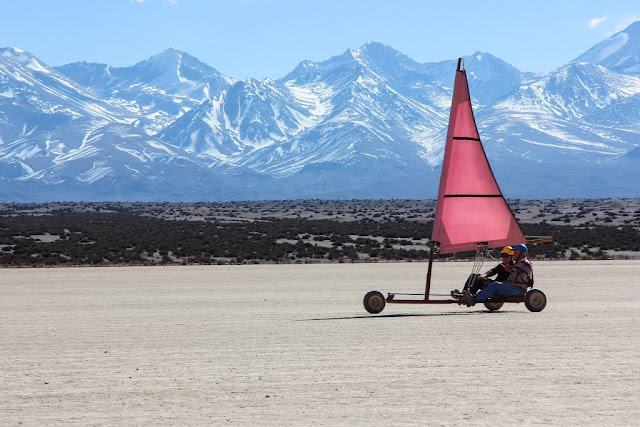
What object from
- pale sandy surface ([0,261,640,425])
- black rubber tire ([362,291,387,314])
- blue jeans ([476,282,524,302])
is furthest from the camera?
black rubber tire ([362,291,387,314])

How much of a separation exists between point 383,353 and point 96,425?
5.43m

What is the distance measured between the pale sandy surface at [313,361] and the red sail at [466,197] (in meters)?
1.51

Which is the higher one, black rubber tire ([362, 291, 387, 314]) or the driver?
the driver

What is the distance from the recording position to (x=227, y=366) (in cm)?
1358

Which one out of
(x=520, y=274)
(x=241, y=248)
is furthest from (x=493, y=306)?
(x=241, y=248)

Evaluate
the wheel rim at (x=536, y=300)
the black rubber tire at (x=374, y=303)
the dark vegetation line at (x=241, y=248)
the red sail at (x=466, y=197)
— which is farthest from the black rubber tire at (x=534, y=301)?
the dark vegetation line at (x=241, y=248)

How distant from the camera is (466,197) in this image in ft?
64.7

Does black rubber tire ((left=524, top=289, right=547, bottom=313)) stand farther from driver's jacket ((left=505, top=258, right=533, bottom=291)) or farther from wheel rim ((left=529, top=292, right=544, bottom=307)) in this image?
driver's jacket ((left=505, top=258, right=533, bottom=291))

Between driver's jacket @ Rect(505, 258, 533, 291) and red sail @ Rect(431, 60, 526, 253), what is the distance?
51 centimetres

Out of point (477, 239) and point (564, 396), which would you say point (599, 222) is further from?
point (564, 396)

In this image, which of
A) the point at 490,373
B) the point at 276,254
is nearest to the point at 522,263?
the point at 490,373

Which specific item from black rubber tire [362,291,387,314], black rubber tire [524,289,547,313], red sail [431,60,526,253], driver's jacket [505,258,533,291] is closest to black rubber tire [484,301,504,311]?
black rubber tire [524,289,547,313]

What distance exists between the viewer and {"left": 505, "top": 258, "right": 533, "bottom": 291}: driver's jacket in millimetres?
19562

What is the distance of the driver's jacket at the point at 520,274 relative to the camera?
1956 centimetres
